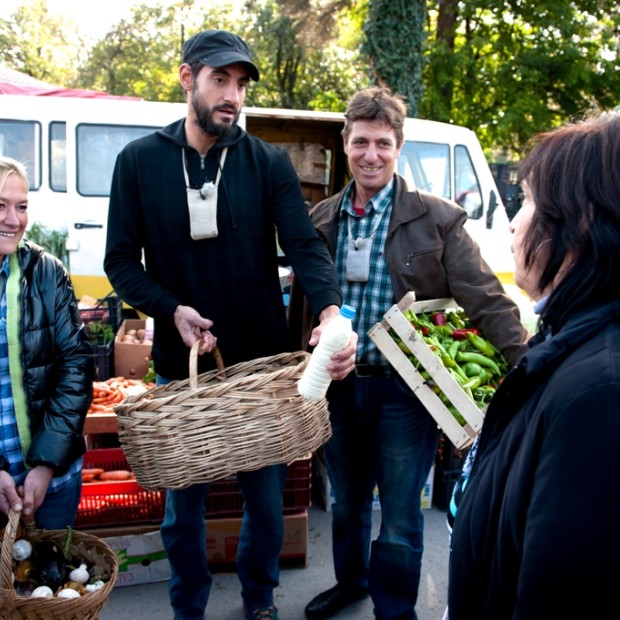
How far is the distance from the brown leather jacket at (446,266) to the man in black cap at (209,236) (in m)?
0.30

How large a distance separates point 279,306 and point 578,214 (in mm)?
1529

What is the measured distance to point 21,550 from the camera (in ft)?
6.78

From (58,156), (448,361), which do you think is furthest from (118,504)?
(58,156)

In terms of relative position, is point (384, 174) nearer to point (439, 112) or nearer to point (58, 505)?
point (58, 505)

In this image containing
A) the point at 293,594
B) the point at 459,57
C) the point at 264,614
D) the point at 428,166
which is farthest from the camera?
the point at 459,57

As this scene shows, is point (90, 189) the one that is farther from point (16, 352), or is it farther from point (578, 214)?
point (578, 214)

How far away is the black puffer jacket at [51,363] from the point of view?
210 centimetres

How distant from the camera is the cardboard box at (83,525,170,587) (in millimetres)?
3105

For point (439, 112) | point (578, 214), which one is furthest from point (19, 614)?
point (439, 112)

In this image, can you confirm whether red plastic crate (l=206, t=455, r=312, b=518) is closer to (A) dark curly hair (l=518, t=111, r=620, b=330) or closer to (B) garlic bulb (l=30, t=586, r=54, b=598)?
(B) garlic bulb (l=30, t=586, r=54, b=598)

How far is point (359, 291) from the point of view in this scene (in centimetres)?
259

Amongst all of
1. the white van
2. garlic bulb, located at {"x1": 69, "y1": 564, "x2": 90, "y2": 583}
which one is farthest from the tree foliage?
garlic bulb, located at {"x1": 69, "y1": 564, "x2": 90, "y2": 583}

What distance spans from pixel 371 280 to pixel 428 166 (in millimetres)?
4491

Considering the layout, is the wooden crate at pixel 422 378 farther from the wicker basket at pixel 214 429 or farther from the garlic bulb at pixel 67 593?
the garlic bulb at pixel 67 593
